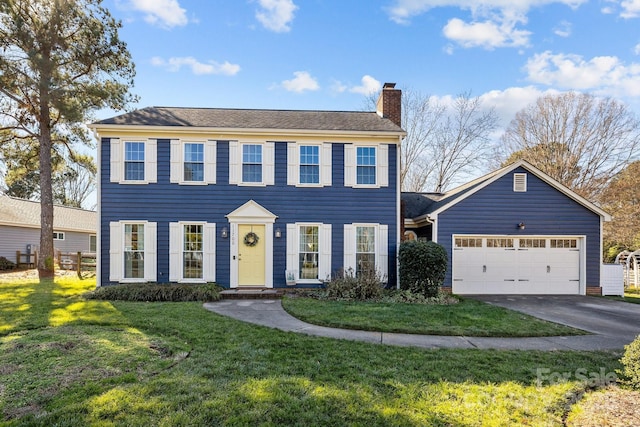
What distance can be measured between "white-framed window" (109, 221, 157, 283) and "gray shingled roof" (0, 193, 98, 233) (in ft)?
43.0

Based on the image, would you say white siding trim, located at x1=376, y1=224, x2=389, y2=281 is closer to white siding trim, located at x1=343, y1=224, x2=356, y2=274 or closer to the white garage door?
white siding trim, located at x1=343, y1=224, x2=356, y2=274

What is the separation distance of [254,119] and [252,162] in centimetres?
187

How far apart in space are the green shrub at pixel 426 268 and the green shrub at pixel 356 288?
1.09 meters

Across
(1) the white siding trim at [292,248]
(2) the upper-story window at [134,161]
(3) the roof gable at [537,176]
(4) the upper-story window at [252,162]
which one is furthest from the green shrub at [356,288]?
(2) the upper-story window at [134,161]

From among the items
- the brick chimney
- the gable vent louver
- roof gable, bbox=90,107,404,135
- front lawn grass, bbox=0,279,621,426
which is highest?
the brick chimney

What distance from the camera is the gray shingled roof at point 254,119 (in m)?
11.3

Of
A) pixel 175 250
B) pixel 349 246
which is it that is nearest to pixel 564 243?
pixel 349 246

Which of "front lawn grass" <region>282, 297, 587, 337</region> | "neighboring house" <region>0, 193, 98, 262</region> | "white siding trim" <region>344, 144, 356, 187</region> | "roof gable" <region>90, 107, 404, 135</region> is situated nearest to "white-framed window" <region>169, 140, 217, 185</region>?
"roof gable" <region>90, 107, 404, 135</region>

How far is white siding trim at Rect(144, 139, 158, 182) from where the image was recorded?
435 inches

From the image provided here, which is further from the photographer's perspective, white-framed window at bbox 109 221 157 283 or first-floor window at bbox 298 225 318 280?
first-floor window at bbox 298 225 318 280

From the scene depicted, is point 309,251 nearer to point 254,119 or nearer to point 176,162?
point 254,119

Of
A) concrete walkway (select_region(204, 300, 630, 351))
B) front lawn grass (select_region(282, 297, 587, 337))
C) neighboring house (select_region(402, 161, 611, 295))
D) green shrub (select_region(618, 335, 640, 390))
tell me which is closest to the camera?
green shrub (select_region(618, 335, 640, 390))

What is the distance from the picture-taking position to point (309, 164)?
11.4 meters

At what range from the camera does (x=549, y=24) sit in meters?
12.9
